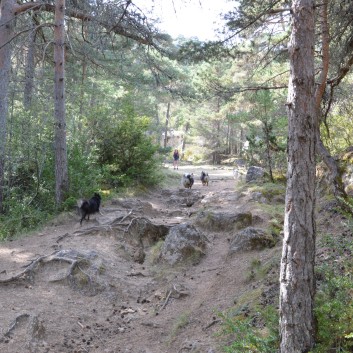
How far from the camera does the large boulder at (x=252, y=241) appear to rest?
768cm

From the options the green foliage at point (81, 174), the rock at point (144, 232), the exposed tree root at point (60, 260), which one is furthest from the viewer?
the green foliage at point (81, 174)

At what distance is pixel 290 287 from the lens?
343 centimetres

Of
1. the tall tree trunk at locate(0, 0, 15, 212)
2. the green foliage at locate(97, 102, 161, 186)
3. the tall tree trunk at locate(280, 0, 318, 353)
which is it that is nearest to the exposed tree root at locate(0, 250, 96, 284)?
the tall tree trunk at locate(280, 0, 318, 353)

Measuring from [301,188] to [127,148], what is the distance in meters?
12.4

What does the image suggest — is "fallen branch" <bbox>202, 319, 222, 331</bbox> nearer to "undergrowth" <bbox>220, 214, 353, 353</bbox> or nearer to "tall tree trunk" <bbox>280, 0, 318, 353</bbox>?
"undergrowth" <bbox>220, 214, 353, 353</bbox>

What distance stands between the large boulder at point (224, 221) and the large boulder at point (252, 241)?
4.44 ft

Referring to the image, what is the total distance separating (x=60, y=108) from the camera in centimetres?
1135

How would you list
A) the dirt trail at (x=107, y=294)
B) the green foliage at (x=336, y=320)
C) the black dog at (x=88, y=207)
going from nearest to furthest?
the green foliage at (x=336, y=320), the dirt trail at (x=107, y=294), the black dog at (x=88, y=207)

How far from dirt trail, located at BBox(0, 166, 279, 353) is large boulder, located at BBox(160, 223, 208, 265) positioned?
0.20 metres

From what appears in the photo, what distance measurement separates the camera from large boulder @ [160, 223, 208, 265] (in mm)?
8000

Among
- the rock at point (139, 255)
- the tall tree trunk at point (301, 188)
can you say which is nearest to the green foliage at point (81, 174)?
the rock at point (139, 255)

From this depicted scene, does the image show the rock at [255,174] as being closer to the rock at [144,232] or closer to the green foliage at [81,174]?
the green foliage at [81,174]

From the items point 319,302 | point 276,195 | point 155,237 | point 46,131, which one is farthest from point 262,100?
point 319,302

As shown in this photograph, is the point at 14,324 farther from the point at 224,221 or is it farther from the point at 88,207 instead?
the point at 224,221
